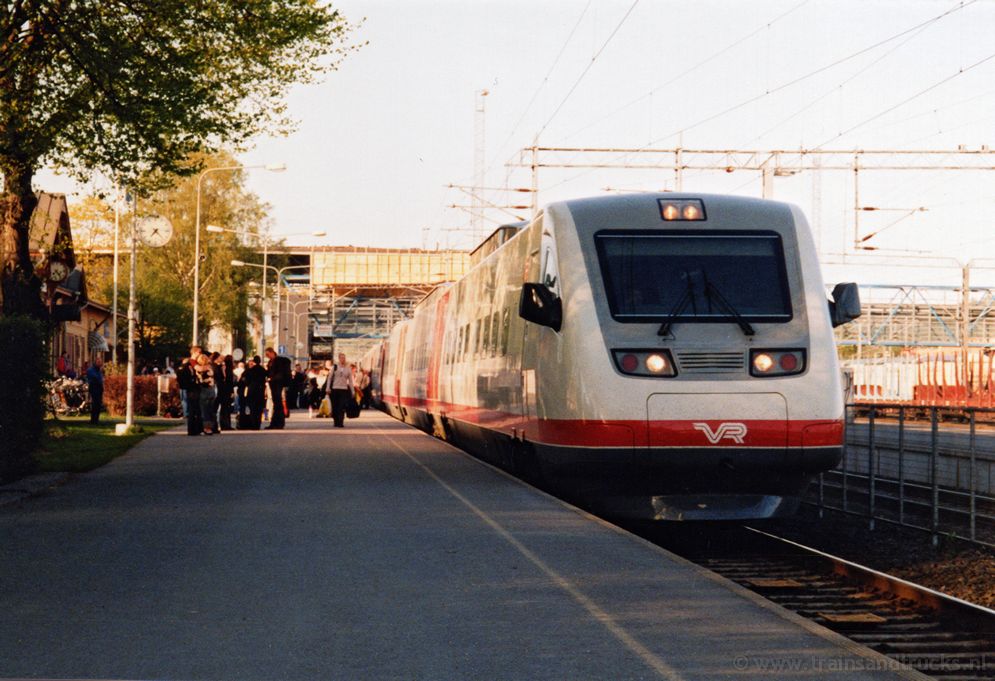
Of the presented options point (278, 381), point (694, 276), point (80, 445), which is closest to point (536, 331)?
point (694, 276)

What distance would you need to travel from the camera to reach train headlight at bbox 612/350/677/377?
12758 millimetres

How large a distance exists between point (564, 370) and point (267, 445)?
12412 millimetres

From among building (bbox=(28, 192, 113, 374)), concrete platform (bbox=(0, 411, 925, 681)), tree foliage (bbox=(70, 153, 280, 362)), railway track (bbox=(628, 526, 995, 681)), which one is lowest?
railway track (bbox=(628, 526, 995, 681))

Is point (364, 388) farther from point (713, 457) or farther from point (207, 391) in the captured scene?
point (713, 457)

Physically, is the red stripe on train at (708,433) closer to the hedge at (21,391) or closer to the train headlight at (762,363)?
the train headlight at (762,363)

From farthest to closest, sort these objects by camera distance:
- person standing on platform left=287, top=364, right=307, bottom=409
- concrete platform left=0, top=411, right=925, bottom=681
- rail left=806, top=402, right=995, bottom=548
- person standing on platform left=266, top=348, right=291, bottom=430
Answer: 1. person standing on platform left=287, top=364, right=307, bottom=409
2. person standing on platform left=266, top=348, right=291, bottom=430
3. rail left=806, top=402, right=995, bottom=548
4. concrete platform left=0, top=411, right=925, bottom=681

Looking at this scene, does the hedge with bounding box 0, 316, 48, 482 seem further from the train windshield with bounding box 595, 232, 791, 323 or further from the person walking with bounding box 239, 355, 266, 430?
the person walking with bounding box 239, 355, 266, 430

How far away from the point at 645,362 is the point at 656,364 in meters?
0.10

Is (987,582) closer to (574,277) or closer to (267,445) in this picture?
(574,277)

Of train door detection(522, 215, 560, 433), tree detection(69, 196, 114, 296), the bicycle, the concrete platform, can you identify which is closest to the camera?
the concrete platform

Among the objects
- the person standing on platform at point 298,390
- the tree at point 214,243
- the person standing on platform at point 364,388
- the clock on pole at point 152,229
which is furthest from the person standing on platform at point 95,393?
the tree at point 214,243

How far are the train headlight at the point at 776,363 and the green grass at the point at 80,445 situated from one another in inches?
371

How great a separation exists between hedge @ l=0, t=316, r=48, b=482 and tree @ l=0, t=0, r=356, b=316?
341cm

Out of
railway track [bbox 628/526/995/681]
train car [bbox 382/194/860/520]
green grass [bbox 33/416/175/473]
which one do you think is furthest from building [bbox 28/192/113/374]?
railway track [bbox 628/526/995/681]
